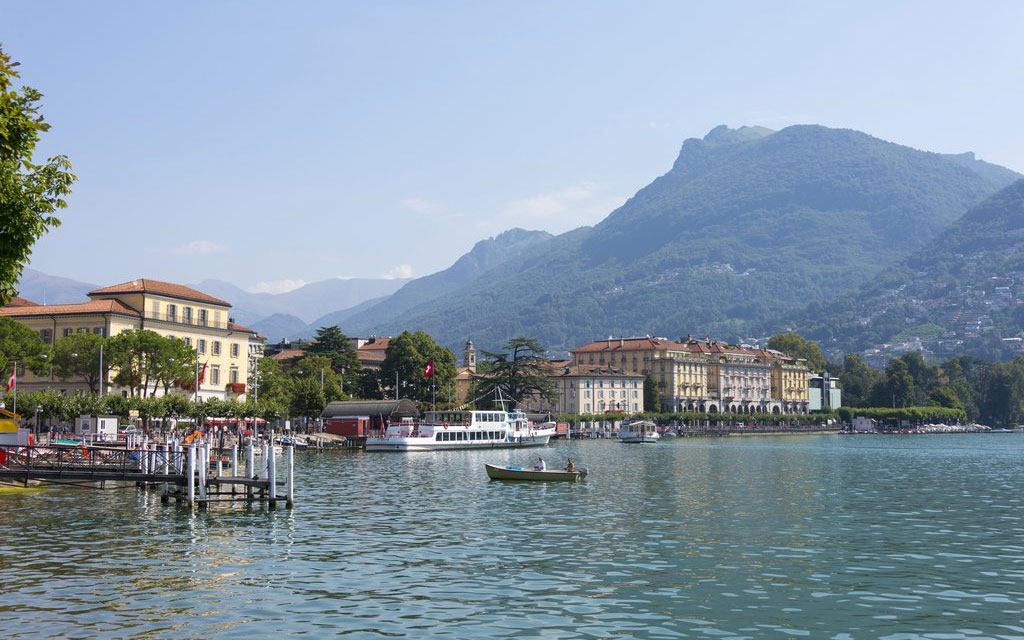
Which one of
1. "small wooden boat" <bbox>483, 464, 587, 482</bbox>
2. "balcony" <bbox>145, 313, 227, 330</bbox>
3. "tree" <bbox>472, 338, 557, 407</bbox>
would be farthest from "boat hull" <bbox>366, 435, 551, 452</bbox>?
"small wooden boat" <bbox>483, 464, 587, 482</bbox>

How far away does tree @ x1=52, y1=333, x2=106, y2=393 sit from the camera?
10888 centimetres

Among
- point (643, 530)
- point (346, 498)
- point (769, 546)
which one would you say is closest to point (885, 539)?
point (769, 546)

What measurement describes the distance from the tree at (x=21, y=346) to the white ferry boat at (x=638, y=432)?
321ft

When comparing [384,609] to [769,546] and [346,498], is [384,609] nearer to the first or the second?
[769,546]

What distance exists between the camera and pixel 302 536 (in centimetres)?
4116

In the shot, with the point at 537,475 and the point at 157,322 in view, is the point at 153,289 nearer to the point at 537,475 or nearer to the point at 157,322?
the point at 157,322

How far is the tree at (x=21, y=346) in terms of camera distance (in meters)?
93.6

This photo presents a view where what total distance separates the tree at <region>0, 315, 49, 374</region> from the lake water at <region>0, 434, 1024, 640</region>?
3997cm

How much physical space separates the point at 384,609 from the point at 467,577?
5.12m

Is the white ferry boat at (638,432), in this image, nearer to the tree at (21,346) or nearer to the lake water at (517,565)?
the tree at (21,346)

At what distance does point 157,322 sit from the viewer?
401ft

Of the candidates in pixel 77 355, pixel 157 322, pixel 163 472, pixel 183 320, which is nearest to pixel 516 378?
pixel 183 320

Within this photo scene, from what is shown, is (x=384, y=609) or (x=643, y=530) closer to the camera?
(x=384, y=609)

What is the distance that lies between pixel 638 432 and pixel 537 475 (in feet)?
356
